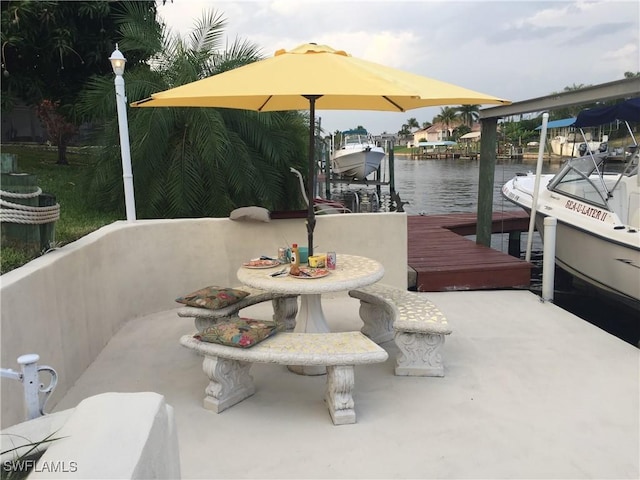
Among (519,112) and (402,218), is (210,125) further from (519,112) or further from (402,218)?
(519,112)

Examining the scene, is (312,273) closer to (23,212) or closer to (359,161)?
(23,212)

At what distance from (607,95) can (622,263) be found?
1.99m

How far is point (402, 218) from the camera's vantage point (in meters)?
5.57

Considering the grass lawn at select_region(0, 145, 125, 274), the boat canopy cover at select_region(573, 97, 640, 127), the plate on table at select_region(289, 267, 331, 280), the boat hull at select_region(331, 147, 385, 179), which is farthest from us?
the boat hull at select_region(331, 147, 385, 179)

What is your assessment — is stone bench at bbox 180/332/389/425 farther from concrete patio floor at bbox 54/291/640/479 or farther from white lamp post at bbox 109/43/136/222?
white lamp post at bbox 109/43/136/222

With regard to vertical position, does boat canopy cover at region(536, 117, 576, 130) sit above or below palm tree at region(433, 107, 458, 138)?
below

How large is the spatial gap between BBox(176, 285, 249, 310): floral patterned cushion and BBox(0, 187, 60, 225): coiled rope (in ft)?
3.73

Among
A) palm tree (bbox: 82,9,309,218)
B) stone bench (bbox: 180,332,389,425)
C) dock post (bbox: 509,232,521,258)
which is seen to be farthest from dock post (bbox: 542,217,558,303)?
dock post (bbox: 509,232,521,258)

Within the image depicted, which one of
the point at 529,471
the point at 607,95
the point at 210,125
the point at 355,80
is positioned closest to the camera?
the point at 529,471

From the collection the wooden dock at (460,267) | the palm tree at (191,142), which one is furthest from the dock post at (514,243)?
the palm tree at (191,142)

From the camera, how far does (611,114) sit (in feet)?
19.9

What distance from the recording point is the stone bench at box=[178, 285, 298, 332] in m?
3.88

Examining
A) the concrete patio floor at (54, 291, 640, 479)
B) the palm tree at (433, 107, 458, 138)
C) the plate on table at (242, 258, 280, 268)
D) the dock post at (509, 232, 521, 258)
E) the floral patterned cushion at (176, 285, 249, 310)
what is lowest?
the dock post at (509, 232, 521, 258)

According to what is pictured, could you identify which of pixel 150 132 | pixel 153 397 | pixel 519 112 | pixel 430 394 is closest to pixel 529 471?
pixel 430 394
